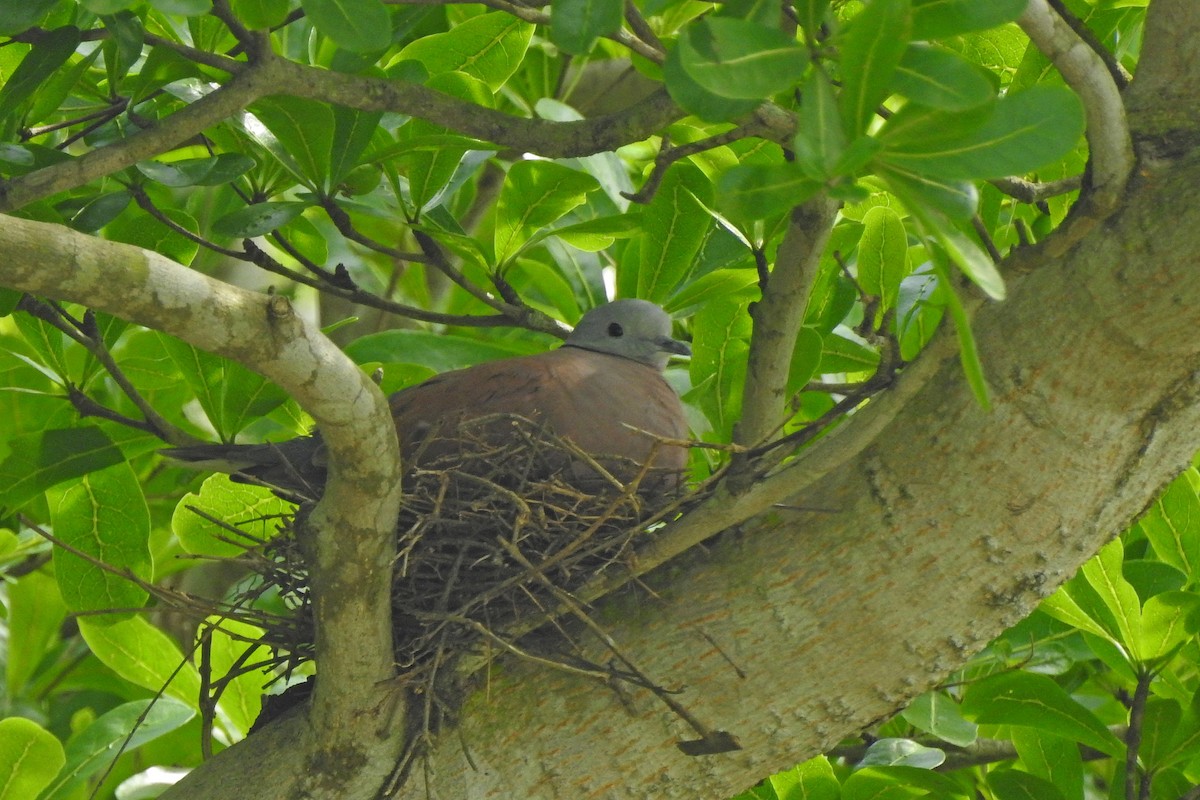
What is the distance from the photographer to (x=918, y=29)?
60.0 inches

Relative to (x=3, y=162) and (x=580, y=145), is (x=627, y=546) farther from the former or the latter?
(x=3, y=162)

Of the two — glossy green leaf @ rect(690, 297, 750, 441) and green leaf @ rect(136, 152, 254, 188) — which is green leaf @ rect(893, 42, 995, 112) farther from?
green leaf @ rect(136, 152, 254, 188)

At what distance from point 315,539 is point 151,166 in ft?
3.19

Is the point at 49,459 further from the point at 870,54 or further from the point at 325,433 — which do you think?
the point at 870,54

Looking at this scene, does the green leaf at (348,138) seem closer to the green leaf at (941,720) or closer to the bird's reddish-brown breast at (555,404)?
the bird's reddish-brown breast at (555,404)

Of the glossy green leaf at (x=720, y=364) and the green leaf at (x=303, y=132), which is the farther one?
the glossy green leaf at (x=720, y=364)

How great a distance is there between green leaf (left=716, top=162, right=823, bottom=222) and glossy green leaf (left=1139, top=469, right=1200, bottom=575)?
172cm

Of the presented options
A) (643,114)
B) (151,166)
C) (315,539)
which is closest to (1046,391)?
(643,114)

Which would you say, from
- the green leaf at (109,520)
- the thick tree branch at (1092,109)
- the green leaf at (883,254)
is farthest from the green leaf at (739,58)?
the green leaf at (109,520)

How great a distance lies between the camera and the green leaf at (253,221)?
262 centimetres

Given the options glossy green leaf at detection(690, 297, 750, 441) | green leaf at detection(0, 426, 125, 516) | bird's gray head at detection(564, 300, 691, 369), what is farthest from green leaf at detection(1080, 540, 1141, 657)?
green leaf at detection(0, 426, 125, 516)

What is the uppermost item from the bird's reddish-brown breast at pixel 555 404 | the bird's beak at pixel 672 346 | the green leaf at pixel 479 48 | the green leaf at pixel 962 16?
the green leaf at pixel 962 16

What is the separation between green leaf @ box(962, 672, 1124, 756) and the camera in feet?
9.08

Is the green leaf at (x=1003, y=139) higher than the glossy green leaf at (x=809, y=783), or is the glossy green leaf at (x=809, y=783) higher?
the green leaf at (x=1003, y=139)
